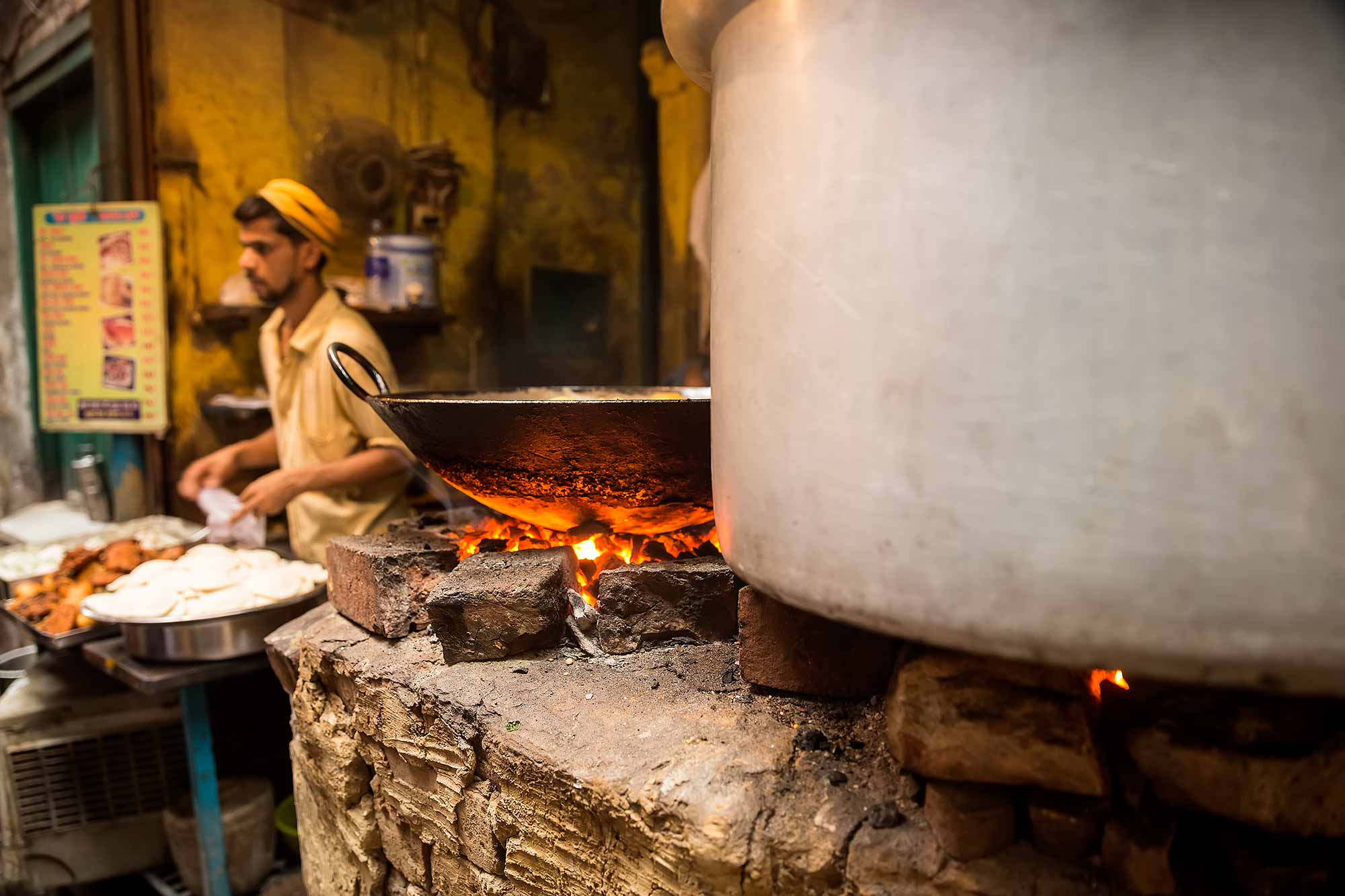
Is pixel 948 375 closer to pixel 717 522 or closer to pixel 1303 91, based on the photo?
pixel 1303 91

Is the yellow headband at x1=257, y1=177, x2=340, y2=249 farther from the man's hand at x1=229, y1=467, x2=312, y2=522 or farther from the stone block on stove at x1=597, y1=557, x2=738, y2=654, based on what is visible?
the stone block on stove at x1=597, y1=557, x2=738, y2=654

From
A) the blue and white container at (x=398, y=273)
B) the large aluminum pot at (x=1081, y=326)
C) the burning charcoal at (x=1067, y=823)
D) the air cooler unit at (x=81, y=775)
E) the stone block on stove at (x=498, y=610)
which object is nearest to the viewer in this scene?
the large aluminum pot at (x=1081, y=326)

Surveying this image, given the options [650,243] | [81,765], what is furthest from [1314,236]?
[650,243]

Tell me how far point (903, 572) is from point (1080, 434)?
0.22m

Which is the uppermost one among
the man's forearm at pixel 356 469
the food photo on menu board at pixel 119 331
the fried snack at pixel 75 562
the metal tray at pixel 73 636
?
the food photo on menu board at pixel 119 331

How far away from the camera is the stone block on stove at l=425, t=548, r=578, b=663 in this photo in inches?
59.7

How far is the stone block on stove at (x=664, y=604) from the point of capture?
1.55 meters

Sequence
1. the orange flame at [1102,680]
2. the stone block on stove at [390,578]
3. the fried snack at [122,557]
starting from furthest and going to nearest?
the fried snack at [122,557] < the stone block on stove at [390,578] < the orange flame at [1102,680]

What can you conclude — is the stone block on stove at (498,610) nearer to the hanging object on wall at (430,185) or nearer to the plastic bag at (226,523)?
the plastic bag at (226,523)

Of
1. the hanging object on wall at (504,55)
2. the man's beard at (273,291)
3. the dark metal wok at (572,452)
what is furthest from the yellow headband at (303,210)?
the dark metal wok at (572,452)

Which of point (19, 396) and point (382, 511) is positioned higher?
point (19, 396)

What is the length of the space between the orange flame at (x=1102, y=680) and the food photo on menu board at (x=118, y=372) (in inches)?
165

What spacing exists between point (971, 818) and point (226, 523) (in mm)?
2932

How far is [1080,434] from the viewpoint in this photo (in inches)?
28.7
